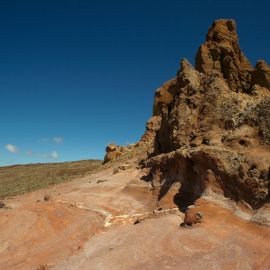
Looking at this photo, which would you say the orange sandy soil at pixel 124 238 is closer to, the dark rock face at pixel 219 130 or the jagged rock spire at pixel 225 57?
the dark rock face at pixel 219 130

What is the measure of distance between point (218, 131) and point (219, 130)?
120 mm

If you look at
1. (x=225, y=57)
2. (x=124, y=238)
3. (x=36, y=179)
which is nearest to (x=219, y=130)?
(x=124, y=238)

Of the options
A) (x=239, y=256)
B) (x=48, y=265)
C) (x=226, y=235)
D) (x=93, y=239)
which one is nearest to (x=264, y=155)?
(x=226, y=235)

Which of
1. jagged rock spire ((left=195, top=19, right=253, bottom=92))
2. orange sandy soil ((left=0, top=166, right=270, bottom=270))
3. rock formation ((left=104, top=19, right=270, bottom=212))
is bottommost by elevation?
orange sandy soil ((left=0, top=166, right=270, bottom=270))

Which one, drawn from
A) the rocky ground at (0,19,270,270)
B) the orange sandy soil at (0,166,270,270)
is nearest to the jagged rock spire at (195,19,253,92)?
the rocky ground at (0,19,270,270)

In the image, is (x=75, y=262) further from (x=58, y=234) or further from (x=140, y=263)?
(x=58, y=234)

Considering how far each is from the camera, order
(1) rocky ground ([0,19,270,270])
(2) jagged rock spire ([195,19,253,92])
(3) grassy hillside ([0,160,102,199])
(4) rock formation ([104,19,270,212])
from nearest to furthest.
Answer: (1) rocky ground ([0,19,270,270]) → (4) rock formation ([104,19,270,212]) → (2) jagged rock spire ([195,19,253,92]) → (3) grassy hillside ([0,160,102,199])

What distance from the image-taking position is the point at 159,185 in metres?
18.6

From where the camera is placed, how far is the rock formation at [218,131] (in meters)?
13.6

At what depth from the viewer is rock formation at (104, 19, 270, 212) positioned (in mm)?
13570

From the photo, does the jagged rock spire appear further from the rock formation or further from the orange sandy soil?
the orange sandy soil

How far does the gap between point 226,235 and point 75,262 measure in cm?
530

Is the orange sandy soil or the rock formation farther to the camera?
the rock formation

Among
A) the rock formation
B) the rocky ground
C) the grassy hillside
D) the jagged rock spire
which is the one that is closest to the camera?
the rocky ground
